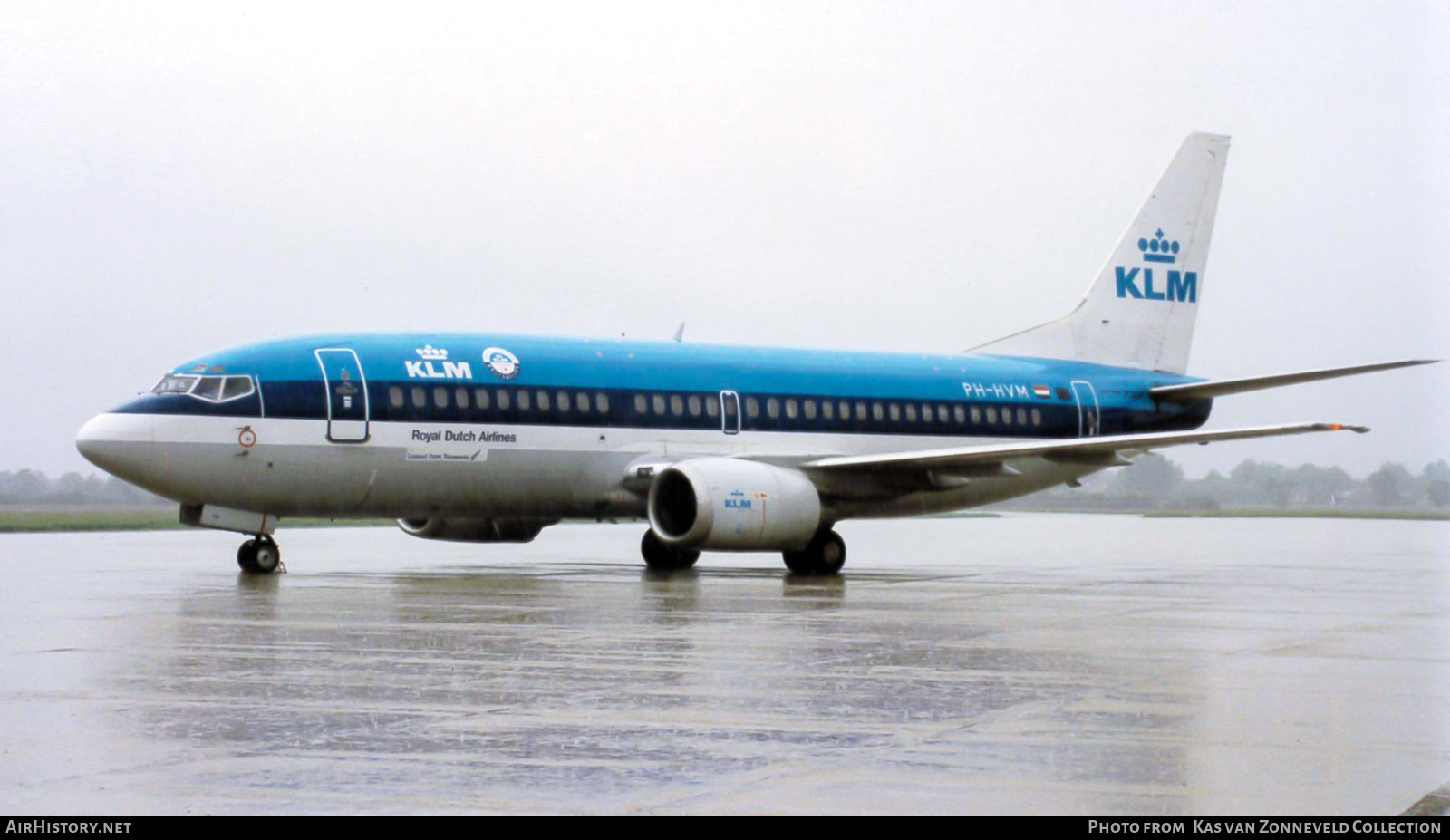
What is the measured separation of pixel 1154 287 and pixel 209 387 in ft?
56.5

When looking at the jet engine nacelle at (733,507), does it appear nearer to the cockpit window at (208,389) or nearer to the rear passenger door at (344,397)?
the rear passenger door at (344,397)

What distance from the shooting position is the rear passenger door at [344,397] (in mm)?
21484

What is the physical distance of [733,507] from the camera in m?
21.7

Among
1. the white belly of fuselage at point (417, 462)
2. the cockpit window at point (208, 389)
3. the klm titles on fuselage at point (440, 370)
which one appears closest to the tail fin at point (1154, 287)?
the white belly of fuselage at point (417, 462)

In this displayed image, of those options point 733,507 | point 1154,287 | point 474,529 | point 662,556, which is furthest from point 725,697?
point 1154,287

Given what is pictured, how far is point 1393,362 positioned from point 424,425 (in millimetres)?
13699

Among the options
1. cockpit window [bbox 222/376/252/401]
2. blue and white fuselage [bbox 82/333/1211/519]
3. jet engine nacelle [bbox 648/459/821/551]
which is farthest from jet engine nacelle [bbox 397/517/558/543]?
cockpit window [bbox 222/376/252/401]

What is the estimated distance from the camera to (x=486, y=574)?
72.4ft

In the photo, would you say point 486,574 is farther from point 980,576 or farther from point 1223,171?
point 1223,171

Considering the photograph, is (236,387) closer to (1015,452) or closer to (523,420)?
(523,420)

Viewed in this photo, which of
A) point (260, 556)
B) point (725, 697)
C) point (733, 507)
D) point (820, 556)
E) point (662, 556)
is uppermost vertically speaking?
point (725, 697)

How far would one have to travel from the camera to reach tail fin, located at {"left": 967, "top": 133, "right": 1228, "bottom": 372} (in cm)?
2989

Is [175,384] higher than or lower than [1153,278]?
lower
